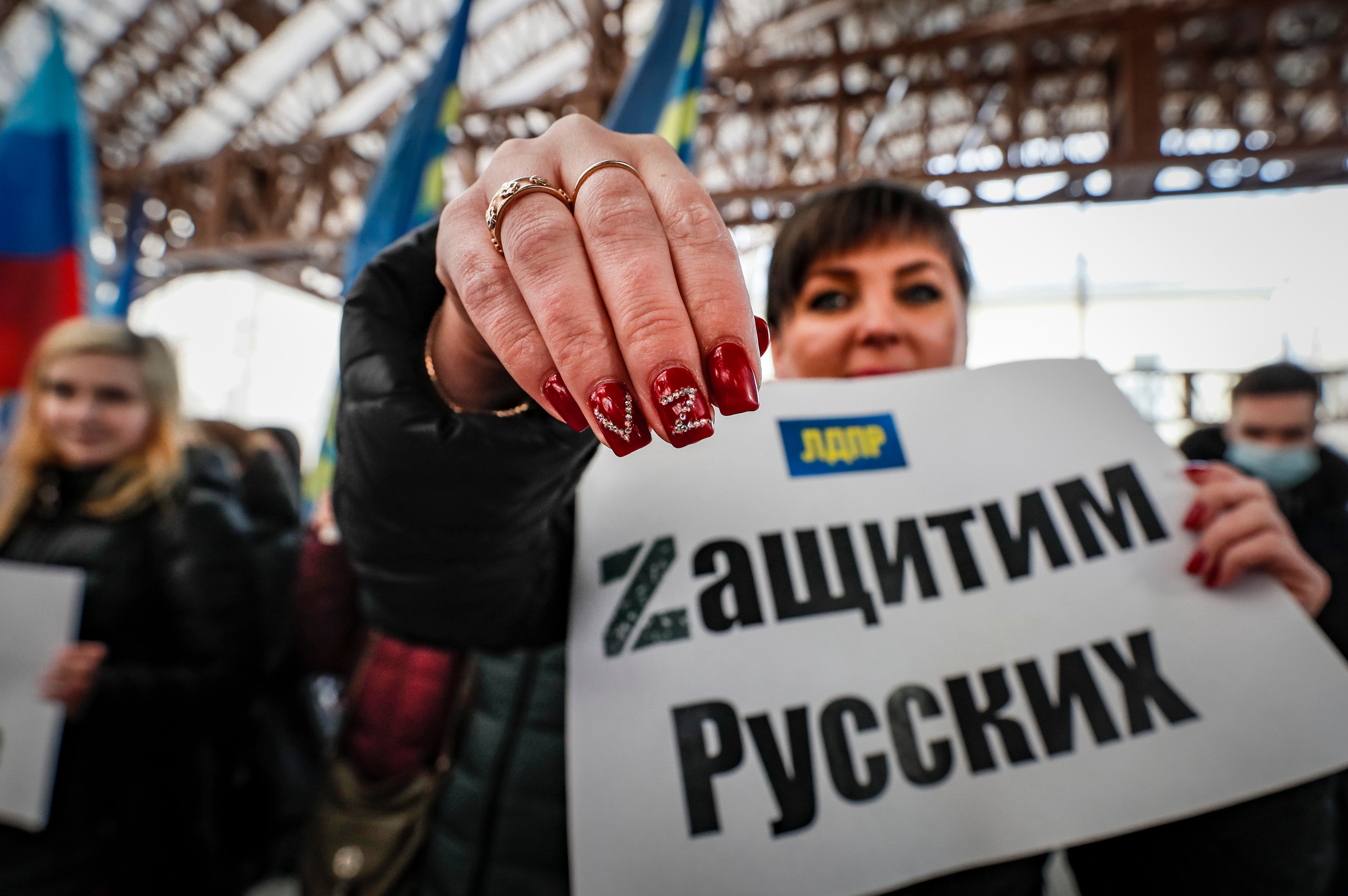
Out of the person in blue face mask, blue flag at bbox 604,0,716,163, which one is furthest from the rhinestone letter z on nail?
blue flag at bbox 604,0,716,163

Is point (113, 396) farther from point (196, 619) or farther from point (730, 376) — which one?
point (730, 376)

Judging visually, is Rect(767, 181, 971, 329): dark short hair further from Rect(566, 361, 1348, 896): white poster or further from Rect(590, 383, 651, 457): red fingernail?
Rect(590, 383, 651, 457): red fingernail

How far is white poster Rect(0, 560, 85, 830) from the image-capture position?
1.04 m

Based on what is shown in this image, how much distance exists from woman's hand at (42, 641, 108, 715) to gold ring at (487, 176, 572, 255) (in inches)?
44.2

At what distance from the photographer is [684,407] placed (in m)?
0.36

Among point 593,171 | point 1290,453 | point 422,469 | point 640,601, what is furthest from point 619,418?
point 1290,453

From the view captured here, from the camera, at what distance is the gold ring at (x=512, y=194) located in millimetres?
401

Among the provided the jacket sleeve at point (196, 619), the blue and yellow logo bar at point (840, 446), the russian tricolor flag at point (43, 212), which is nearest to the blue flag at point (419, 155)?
the russian tricolor flag at point (43, 212)

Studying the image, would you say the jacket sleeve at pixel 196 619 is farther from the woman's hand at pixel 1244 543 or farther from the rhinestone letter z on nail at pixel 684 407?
the woman's hand at pixel 1244 543

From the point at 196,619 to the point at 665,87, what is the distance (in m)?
1.99

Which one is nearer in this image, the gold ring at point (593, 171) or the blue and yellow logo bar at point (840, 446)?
the gold ring at point (593, 171)

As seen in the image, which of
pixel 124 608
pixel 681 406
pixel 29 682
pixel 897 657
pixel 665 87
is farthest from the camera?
pixel 665 87

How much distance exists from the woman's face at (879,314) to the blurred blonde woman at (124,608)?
3.53 ft

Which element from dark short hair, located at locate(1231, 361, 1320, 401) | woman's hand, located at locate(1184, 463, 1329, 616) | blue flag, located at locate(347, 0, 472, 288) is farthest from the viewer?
blue flag, located at locate(347, 0, 472, 288)
